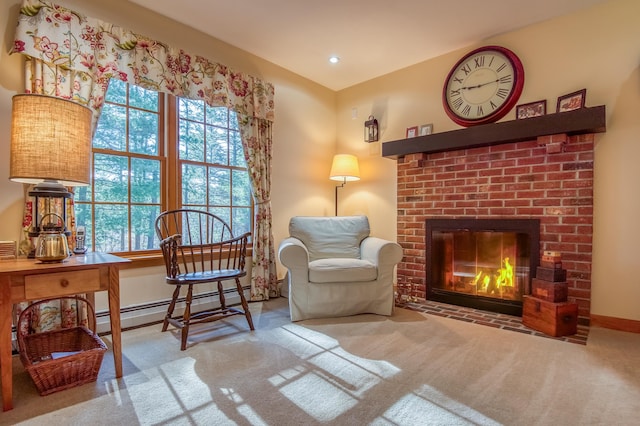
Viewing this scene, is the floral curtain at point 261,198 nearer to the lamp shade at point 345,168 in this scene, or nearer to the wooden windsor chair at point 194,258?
the wooden windsor chair at point 194,258

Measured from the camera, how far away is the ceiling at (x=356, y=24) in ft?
8.05

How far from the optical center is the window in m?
2.39

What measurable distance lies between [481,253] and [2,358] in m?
3.36

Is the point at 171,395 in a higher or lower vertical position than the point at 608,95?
lower

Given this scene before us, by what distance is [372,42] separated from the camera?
2998mm

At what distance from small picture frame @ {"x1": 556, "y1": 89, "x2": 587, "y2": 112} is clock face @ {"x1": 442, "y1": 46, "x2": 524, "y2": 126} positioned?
336 millimetres

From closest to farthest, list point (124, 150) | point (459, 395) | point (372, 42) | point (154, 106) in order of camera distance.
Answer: point (459, 395), point (124, 150), point (154, 106), point (372, 42)

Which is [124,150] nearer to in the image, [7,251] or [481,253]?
[7,251]

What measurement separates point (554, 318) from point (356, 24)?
2.74m

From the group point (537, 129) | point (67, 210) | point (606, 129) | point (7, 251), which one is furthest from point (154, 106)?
point (606, 129)

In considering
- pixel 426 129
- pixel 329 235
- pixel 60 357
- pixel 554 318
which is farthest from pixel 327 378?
pixel 426 129

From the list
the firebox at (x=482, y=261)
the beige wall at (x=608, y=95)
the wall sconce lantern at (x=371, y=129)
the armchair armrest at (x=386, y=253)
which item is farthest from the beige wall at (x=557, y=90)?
the armchair armrest at (x=386, y=253)

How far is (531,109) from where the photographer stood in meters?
2.72

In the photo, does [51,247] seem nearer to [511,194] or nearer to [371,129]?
[371,129]
